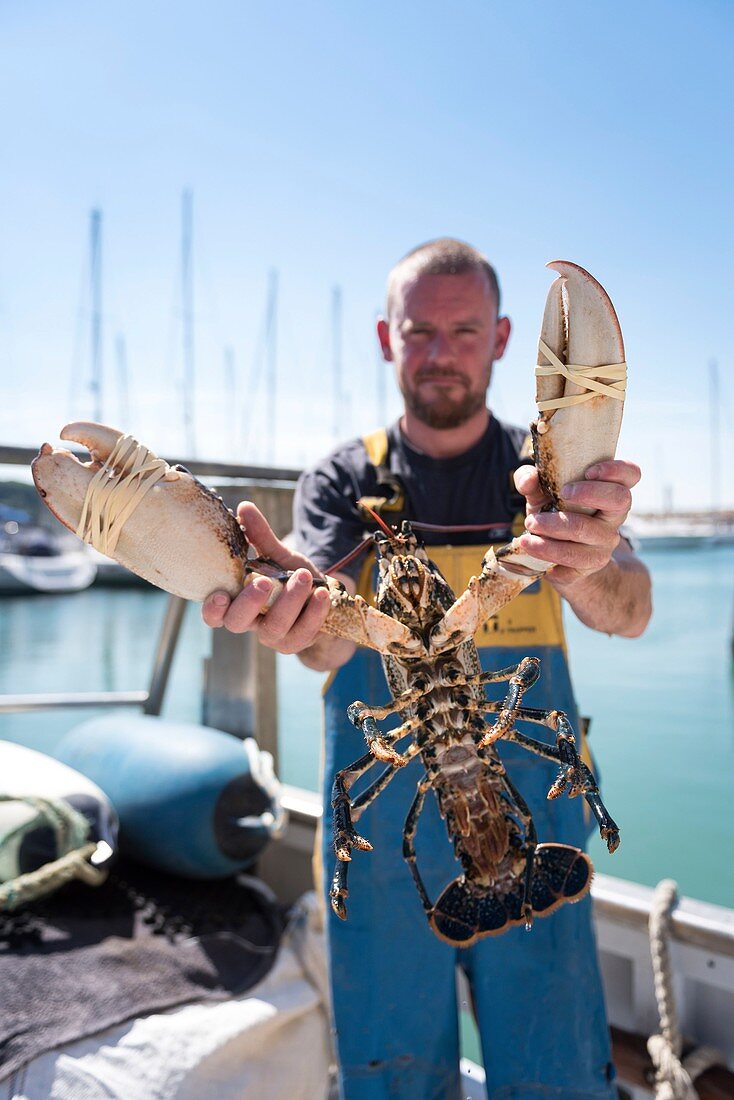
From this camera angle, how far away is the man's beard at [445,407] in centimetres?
257

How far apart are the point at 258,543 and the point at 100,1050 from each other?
5.51ft

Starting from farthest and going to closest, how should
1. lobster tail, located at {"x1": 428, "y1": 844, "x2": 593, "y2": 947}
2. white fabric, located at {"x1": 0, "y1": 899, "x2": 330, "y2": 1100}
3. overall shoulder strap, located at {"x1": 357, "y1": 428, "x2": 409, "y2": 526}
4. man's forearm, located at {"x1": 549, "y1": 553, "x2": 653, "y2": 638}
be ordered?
overall shoulder strap, located at {"x1": 357, "y1": 428, "x2": 409, "y2": 526} → white fabric, located at {"x1": 0, "y1": 899, "x2": 330, "y2": 1100} → man's forearm, located at {"x1": 549, "y1": 553, "x2": 653, "y2": 638} → lobster tail, located at {"x1": 428, "y1": 844, "x2": 593, "y2": 947}

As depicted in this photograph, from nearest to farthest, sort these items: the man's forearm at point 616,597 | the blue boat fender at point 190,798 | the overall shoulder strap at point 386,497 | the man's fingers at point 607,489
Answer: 1. the man's fingers at point 607,489
2. the man's forearm at point 616,597
3. the overall shoulder strap at point 386,497
4. the blue boat fender at point 190,798

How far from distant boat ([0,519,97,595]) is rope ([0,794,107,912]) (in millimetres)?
29320

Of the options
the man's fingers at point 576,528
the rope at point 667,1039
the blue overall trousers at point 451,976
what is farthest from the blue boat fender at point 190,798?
the man's fingers at point 576,528

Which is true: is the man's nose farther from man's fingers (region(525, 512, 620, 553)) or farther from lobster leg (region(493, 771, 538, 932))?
lobster leg (region(493, 771, 538, 932))

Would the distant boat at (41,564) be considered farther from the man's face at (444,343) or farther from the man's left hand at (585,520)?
the man's left hand at (585,520)

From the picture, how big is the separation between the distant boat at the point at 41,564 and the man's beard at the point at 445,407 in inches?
1186

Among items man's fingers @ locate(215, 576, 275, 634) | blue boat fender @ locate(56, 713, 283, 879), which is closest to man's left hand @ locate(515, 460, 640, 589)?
man's fingers @ locate(215, 576, 275, 634)

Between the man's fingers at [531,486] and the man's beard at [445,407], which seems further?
the man's beard at [445,407]

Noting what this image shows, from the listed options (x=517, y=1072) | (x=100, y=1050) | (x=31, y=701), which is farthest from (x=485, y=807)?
(x=31, y=701)

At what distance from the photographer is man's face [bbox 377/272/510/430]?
2.49 m

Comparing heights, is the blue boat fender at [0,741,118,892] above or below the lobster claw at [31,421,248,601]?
below

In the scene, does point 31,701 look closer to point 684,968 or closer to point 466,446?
point 466,446
